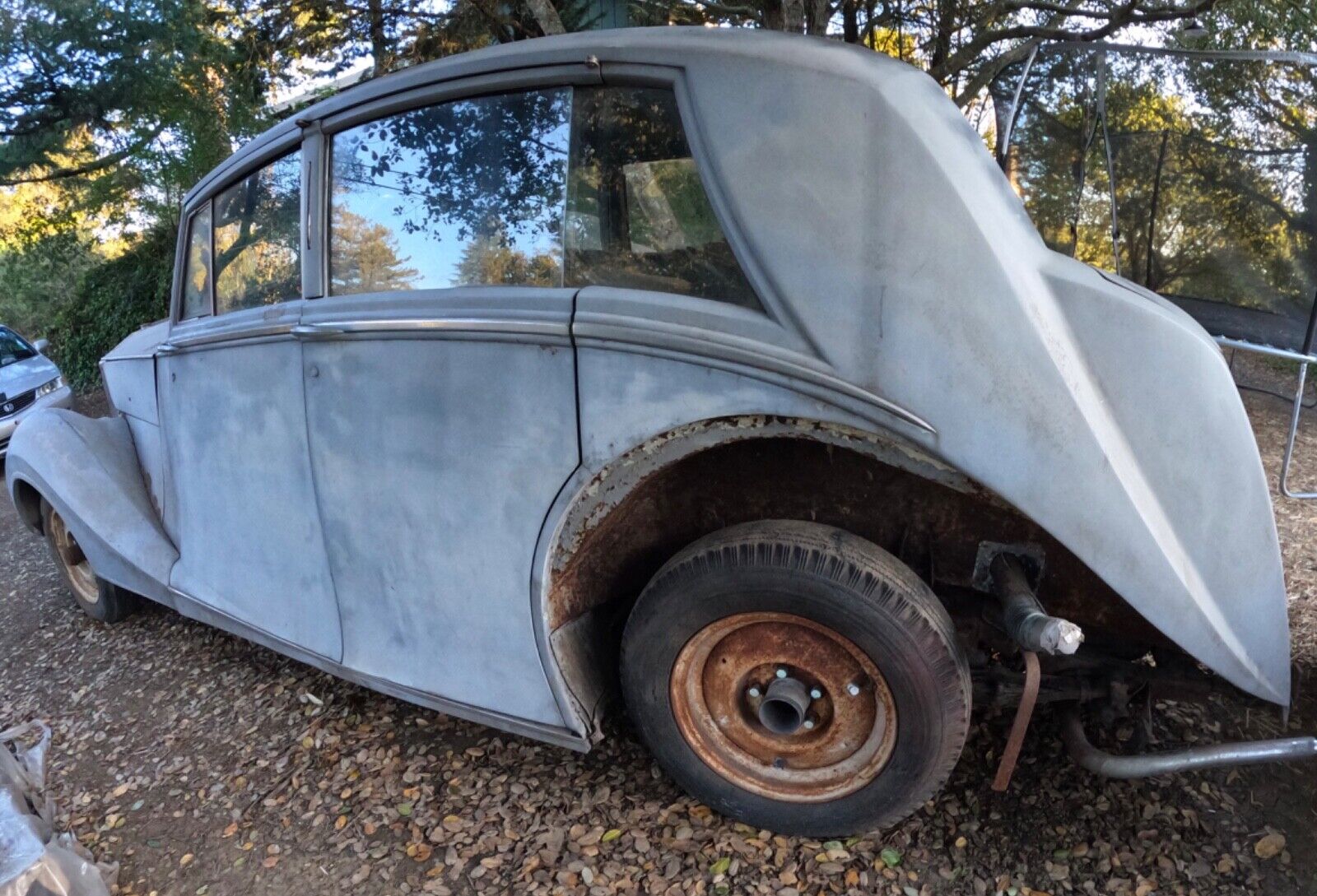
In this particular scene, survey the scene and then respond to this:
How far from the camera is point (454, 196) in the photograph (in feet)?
8.15

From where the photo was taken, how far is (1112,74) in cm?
408

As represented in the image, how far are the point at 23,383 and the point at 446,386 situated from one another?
9.65 meters

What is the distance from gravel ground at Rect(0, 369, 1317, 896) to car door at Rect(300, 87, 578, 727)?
0.42 m

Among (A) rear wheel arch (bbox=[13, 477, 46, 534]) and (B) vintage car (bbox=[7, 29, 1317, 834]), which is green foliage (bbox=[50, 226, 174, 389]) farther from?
(B) vintage car (bbox=[7, 29, 1317, 834])

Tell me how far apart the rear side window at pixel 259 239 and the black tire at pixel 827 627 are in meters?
1.78

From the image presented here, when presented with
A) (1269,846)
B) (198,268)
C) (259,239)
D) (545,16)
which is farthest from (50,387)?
(1269,846)

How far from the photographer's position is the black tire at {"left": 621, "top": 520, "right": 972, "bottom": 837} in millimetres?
2074

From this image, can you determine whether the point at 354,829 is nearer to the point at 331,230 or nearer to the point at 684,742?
the point at 684,742

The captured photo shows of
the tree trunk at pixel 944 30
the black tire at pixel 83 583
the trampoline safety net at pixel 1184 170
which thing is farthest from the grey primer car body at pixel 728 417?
the tree trunk at pixel 944 30

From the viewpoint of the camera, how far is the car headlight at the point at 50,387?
9422mm

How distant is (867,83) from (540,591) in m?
1.60

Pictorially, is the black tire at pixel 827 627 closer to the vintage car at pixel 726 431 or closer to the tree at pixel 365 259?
the vintage car at pixel 726 431

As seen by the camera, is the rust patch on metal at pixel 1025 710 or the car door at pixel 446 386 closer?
the rust patch on metal at pixel 1025 710

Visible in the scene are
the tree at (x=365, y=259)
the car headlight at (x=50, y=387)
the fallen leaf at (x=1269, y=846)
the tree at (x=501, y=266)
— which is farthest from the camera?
the car headlight at (x=50, y=387)
